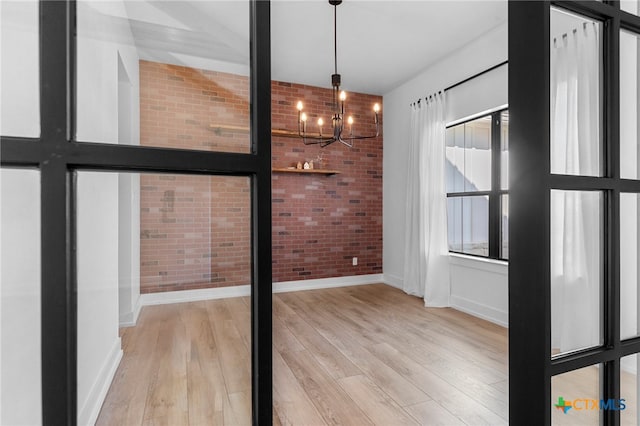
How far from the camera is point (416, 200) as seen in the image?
4.43 m

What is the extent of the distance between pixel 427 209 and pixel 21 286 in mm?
4137

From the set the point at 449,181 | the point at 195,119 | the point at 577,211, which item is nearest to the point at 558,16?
the point at 577,211

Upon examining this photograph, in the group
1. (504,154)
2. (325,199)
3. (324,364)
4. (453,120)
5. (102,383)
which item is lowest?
(324,364)

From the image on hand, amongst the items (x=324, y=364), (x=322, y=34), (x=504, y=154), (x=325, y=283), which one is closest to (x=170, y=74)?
(x=324, y=364)

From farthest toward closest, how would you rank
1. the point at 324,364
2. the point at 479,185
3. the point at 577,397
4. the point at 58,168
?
the point at 479,185 < the point at 324,364 < the point at 577,397 < the point at 58,168

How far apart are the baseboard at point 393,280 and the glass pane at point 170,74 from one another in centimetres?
466

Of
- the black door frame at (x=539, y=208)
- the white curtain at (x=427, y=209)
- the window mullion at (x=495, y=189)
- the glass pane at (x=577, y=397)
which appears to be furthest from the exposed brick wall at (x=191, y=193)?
the white curtain at (x=427, y=209)

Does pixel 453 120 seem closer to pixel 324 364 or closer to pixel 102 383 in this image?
pixel 324 364

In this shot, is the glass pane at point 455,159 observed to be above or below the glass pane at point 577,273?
above

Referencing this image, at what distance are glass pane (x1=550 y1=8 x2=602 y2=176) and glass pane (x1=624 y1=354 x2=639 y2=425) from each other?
1.49 ft

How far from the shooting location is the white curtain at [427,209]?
4.00m

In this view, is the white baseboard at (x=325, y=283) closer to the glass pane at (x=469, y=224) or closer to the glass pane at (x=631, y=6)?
the glass pane at (x=469, y=224)

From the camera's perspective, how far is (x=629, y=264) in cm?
79

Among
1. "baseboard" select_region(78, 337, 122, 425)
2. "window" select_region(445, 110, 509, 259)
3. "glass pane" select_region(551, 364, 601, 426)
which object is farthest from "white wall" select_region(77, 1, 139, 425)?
"window" select_region(445, 110, 509, 259)
